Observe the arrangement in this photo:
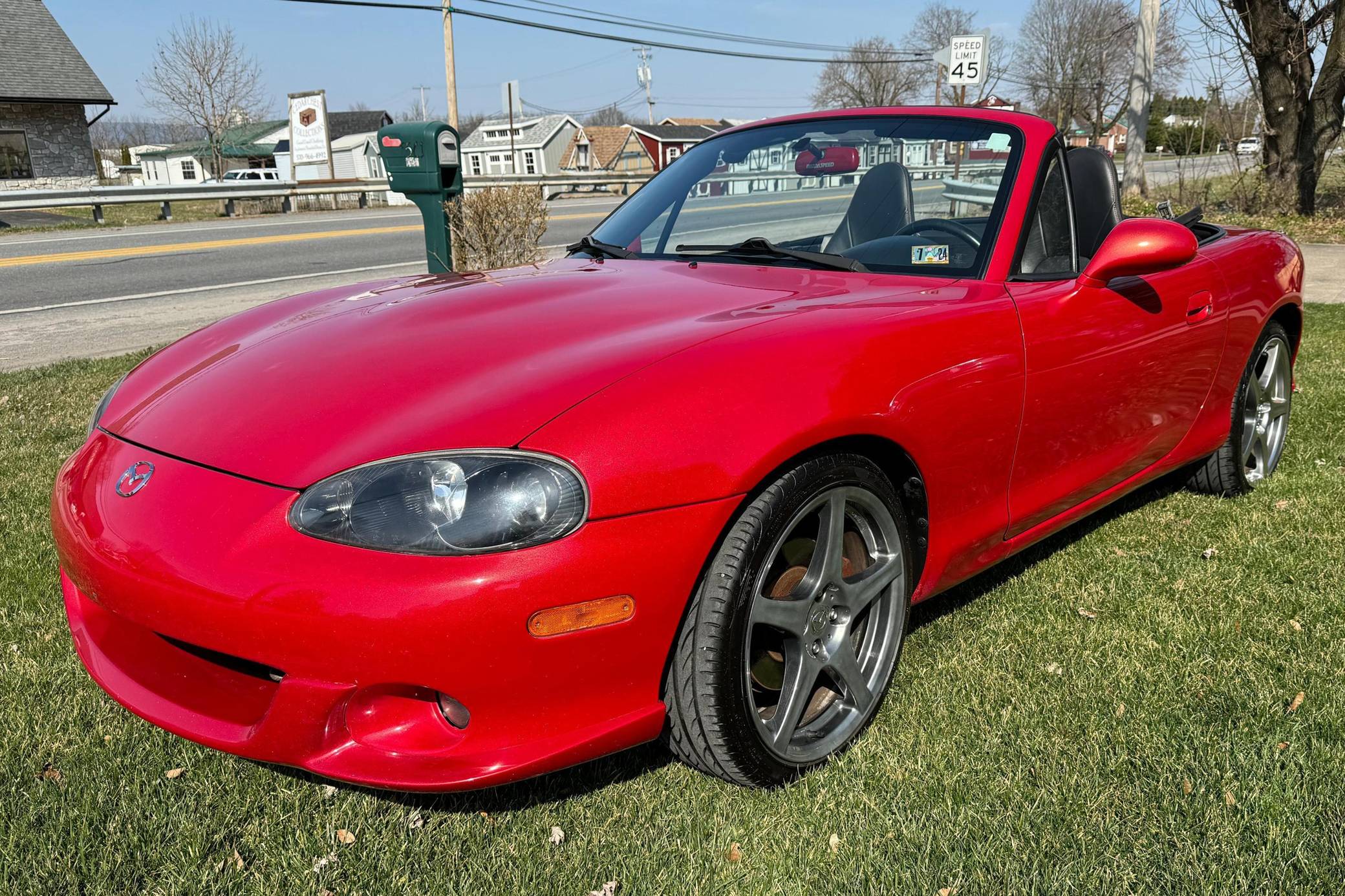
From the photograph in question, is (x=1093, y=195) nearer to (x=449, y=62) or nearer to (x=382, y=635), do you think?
(x=382, y=635)

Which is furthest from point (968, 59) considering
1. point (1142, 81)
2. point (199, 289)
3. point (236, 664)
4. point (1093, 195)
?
point (236, 664)

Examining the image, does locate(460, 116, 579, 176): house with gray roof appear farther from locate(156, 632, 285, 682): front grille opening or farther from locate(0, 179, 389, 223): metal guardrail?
locate(156, 632, 285, 682): front grille opening

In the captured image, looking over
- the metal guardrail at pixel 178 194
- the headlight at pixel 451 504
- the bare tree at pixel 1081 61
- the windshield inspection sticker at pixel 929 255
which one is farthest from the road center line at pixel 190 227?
the bare tree at pixel 1081 61

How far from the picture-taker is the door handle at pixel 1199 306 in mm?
3346

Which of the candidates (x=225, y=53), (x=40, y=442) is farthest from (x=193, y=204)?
(x=40, y=442)

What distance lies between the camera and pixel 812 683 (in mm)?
2320

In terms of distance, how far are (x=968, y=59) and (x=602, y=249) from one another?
12186 millimetres

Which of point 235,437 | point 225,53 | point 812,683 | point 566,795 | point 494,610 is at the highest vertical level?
point 225,53

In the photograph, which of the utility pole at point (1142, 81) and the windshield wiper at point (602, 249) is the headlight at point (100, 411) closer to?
the windshield wiper at point (602, 249)

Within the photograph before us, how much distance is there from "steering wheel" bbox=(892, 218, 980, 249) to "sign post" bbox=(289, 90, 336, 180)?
2962 cm

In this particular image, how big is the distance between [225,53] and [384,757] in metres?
45.9

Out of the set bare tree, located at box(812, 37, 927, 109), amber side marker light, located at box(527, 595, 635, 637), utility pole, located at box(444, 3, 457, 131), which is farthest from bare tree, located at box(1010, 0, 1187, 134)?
amber side marker light, located at box(527, 595, 635, 637)

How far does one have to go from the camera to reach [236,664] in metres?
2.02

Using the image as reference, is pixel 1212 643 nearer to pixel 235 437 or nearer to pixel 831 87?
pixel 235 437
